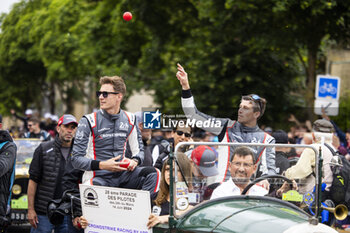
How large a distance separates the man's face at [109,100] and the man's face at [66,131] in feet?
3.45

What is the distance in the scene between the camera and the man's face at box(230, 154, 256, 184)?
4578mm

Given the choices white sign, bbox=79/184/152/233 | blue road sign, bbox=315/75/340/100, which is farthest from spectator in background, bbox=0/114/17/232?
blue road sign, bbox=315/75/340/100

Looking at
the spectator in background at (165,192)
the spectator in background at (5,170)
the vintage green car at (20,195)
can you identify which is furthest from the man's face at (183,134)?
the vintage green car at (20,195)

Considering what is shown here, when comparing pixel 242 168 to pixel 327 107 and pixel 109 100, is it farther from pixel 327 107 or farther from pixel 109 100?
pixel 327 107

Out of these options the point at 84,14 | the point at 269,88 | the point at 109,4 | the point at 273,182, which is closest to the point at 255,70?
the point at 269,88

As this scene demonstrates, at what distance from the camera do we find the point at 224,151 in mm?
4590

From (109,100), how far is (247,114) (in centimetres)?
132

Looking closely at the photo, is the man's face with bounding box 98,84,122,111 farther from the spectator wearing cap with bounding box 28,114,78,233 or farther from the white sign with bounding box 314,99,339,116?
the white sign with bounding box 314,99,339,116

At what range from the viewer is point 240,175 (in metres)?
4.59

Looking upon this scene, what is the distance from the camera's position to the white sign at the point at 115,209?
4.62 metres

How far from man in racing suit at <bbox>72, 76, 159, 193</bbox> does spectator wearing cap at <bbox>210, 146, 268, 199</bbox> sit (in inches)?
39.4

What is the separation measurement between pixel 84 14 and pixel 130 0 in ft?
12.4

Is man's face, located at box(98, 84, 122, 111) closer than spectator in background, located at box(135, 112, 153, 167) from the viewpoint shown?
Yes

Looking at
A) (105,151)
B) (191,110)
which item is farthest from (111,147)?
(191,110)
